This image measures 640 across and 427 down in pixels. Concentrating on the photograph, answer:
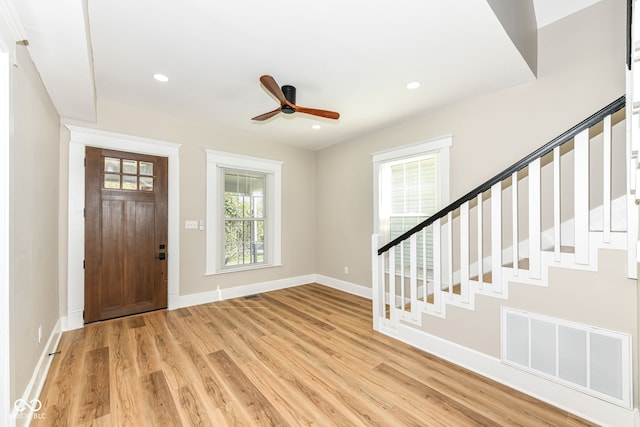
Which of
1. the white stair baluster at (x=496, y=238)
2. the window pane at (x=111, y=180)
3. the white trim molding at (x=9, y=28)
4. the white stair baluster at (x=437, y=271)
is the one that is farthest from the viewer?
the window pane at (x=111, y=180)

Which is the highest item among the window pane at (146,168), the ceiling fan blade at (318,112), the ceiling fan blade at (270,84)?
the ceiling fan blade at (270,84)

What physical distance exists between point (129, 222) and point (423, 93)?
412 centimetres

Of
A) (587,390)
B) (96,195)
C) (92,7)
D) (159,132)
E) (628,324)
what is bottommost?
(587,390)

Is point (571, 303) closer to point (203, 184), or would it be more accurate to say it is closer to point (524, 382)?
point (524, 382)

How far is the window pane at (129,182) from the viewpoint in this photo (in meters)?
3.58

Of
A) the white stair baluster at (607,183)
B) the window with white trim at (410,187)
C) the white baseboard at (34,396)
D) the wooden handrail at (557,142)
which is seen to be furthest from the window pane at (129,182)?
the white stair baluster at (607,183)

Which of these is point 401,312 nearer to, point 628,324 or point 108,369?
point 628,324

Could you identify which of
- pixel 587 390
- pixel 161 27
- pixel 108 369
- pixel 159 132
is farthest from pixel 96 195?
pixel 587 390

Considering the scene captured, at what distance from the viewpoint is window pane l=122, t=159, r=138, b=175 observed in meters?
3.59

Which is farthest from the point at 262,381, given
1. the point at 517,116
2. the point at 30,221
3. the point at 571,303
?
the point at 517,116

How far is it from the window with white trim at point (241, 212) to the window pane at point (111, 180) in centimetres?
116

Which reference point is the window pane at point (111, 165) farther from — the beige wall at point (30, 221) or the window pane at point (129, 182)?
the beige wall at point (30, 221)

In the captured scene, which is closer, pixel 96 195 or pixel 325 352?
pixel 325 352

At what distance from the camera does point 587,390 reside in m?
1.80
